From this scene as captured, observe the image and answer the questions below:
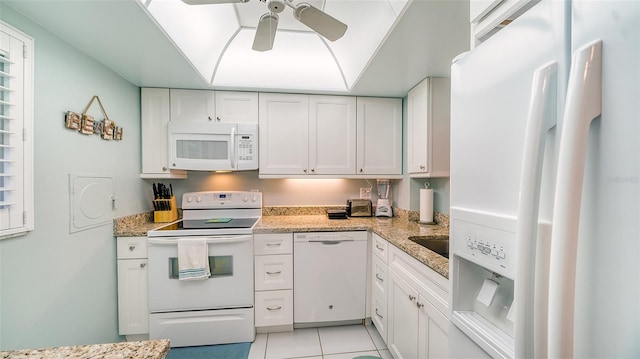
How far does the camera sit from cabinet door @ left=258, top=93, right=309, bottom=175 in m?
2.57

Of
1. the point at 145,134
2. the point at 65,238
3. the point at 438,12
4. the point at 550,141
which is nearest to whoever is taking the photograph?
the point at 550,141

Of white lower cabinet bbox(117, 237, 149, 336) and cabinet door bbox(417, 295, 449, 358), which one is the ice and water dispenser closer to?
cabinet door bbox(417, 295, 449, 358)

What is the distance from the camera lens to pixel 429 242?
1.87 metres

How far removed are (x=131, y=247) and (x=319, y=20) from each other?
2.21m

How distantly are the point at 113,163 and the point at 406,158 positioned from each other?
2.67 metres

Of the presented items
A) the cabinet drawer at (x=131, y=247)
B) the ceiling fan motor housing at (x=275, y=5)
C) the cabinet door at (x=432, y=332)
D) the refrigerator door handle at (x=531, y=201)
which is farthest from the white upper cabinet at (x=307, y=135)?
the refrigerator door handle at (x=531, y=201)

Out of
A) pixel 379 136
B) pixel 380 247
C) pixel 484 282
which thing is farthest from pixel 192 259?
pixel 379 136

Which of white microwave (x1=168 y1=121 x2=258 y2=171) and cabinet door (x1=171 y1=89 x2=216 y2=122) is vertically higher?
cabinet door (x1=171 y1=89 x2=216 y2=122)

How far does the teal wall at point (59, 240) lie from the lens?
53.1 inches

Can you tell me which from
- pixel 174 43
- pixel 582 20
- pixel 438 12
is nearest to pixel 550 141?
pixel 582 20

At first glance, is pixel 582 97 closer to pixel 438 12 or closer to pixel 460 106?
pixel 460 106

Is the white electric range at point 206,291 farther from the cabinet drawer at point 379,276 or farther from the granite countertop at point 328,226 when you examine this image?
the cabinet drawer at point 379,276

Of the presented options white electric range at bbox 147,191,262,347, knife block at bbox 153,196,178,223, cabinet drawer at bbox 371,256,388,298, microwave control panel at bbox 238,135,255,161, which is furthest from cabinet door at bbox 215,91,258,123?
cabinet drawer at bbox 371,256,388,298

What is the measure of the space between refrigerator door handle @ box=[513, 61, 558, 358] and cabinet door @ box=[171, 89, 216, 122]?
8.32ft
